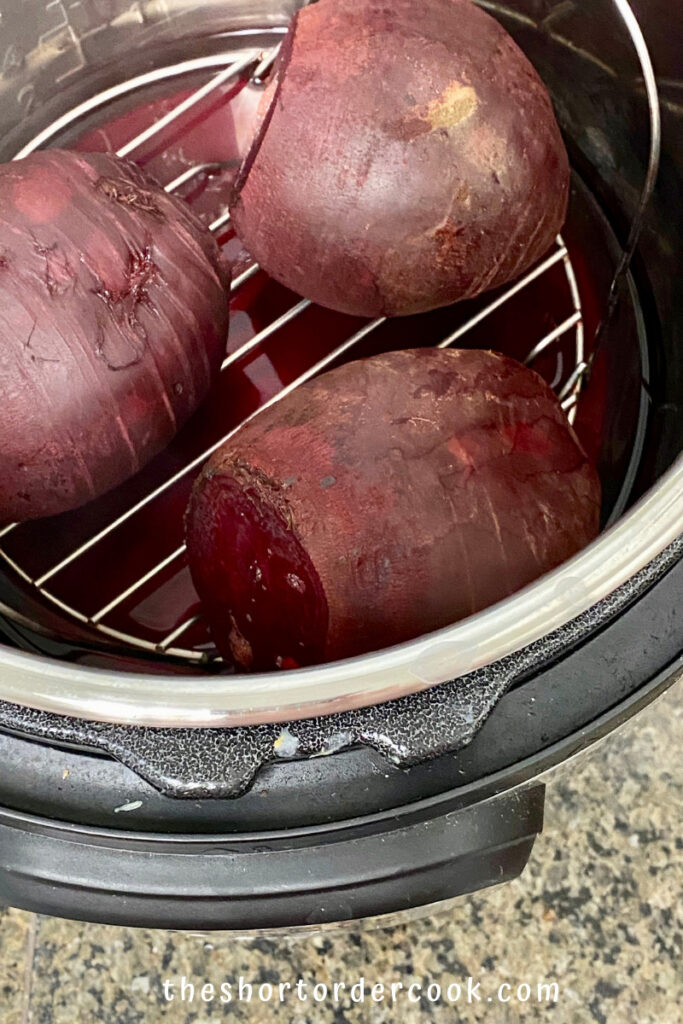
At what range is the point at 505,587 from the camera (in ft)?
2.33

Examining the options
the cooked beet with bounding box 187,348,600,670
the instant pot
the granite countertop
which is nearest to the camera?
the instant pot

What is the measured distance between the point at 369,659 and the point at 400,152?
0.47 m

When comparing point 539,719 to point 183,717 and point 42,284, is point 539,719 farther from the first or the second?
point 42,284

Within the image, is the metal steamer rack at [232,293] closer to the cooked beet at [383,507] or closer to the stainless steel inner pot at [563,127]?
the stainless steel inner pot at [563,127]

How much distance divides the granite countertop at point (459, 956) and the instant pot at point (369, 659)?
247 millimetres

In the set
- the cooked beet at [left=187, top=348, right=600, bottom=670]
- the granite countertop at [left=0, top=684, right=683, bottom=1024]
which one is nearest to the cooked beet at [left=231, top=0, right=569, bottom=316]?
the cooked beet at [left=187, top=348, right=600, bottom=670]

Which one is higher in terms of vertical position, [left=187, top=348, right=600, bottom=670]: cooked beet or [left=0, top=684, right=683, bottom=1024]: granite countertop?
[left=187, top=348, right=600, bottom=670]: cooked beet

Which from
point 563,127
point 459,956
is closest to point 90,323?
point 563,127

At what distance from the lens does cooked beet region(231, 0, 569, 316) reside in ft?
2.47

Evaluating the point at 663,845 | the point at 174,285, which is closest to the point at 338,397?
the point at 174,285

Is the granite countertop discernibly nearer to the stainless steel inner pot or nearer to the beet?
the stainless steel inner pot

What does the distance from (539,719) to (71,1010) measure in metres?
0.64

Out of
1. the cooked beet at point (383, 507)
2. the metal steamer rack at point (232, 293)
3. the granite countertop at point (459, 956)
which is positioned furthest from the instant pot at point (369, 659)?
the granite countertop at point (459, 956)

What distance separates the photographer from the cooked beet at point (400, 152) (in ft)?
2.47
